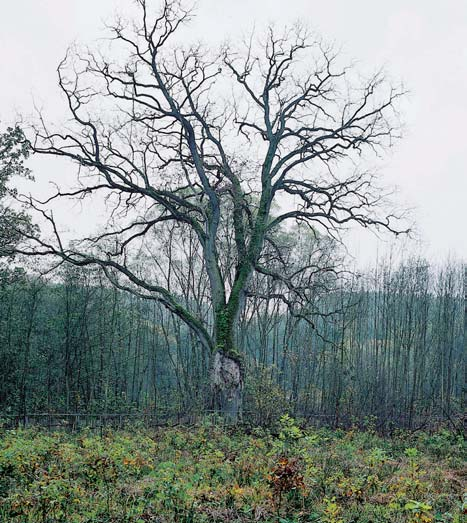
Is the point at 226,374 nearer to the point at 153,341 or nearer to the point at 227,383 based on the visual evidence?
the point at 227,383

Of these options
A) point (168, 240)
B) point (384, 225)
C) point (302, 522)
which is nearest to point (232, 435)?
point (302, 522)

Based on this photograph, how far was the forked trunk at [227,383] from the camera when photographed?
52.5 ft

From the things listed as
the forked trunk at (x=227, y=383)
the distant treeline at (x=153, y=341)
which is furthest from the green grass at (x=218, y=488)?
the distant treeline at (x=153, y=341)

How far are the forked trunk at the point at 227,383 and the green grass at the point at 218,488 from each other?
5.96m

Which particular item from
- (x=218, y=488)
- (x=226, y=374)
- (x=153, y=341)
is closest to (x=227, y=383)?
(x=226, y=374)

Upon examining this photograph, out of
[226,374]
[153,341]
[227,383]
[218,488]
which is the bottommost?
[218,488]

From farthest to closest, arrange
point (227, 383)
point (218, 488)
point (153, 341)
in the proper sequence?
point (153, 341) → point (227, 383) → point (218, 488)

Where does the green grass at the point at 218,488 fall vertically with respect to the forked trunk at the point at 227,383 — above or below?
below

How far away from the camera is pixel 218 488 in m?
6.83

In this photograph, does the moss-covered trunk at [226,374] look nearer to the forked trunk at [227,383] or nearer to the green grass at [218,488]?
the forked trunk at [227,383]

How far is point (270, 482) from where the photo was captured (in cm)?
687

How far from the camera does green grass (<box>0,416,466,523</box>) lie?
5.79 m

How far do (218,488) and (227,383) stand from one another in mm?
9385

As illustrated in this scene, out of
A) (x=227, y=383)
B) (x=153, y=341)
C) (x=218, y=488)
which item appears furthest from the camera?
(x=153, y=341)
